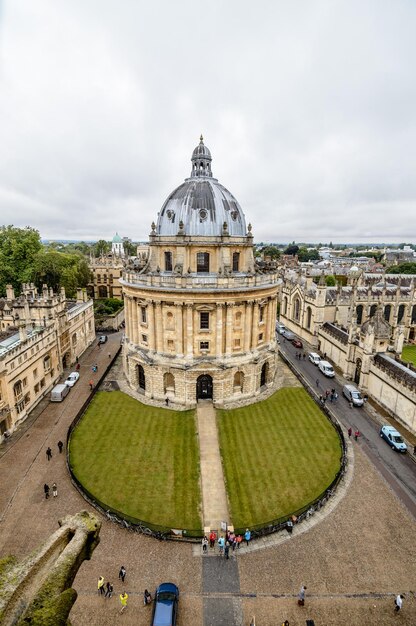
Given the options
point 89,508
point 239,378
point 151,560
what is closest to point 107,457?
point 89,508

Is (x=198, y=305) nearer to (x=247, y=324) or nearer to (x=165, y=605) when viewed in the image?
(x=247, y=324)

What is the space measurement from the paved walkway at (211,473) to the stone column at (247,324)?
26.3 ft

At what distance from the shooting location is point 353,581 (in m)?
19.0

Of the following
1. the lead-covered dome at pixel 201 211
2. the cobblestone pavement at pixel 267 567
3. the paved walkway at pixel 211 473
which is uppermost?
the lead-covered dome at pixel 201 211

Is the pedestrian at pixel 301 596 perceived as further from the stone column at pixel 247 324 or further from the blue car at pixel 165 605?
the stone column at pixel 247 324

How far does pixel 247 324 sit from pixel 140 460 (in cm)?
1769

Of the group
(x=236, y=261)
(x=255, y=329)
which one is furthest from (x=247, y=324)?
(x=236, y=261)

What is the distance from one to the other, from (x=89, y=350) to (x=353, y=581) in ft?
152

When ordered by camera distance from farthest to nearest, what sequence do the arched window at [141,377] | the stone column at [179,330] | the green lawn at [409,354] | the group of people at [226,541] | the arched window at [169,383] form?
the green lawn at [409,354] → the arched window at [141,377] → the arched window at [169,383] → the stone column at [179,330] → the group of people at [226,541]

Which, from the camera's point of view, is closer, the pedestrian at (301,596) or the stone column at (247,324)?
the pedestrian at (301,596)

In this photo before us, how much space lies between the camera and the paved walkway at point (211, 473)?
912 inches

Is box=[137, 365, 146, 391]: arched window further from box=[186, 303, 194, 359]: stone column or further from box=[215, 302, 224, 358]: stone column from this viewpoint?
box=[215, 302, 224, 358]: stone column

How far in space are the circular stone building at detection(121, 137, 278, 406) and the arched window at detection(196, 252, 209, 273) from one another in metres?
0.11

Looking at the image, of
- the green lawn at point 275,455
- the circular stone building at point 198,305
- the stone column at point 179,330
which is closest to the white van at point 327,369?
the green lawn at point 275,455
